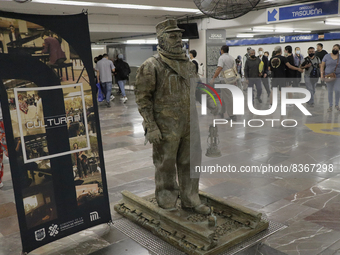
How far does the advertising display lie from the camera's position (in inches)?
103

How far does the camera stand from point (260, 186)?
4.27 metres

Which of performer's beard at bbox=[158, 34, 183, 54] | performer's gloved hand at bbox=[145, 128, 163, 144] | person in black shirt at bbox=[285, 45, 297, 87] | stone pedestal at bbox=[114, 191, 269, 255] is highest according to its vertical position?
performer's beard at bbox=[158, 34, 183, 54]

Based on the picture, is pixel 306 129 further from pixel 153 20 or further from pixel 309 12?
pixel 153 20

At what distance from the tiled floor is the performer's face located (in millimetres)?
1745

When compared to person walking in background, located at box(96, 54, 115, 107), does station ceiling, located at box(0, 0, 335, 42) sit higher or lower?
higher

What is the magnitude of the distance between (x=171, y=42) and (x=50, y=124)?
124cm

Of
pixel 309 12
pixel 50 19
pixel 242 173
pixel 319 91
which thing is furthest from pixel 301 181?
pixel 309 12

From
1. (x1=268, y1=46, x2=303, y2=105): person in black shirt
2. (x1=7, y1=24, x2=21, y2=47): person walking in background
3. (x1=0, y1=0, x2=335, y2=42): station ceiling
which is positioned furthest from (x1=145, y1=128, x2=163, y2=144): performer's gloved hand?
(x1=268, y1=46, x2=303, y2=105): person in black shirt

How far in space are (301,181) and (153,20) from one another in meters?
13.3

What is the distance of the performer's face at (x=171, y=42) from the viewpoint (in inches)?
116

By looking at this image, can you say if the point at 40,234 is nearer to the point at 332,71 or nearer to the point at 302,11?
the point at 332,71

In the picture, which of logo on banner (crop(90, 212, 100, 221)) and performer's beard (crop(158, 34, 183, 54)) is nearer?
performer's beard (crop(158, 34, 183, 54))

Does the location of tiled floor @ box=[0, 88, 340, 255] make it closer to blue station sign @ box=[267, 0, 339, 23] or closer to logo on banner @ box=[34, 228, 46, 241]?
logo on banner @ box=[34, 228, 46, 241]

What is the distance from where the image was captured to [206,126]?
26.9 feet
